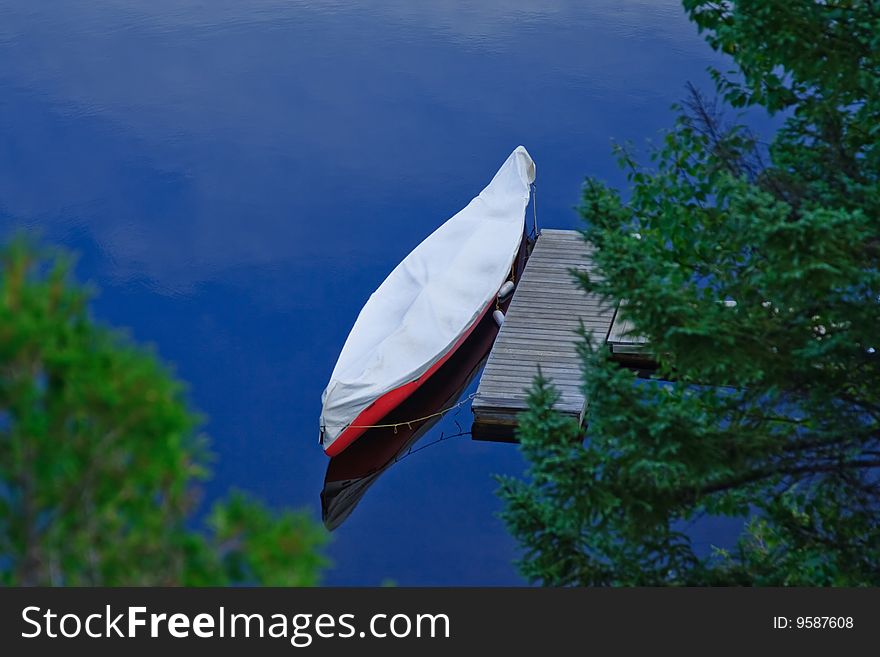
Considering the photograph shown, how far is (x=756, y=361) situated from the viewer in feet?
28.8

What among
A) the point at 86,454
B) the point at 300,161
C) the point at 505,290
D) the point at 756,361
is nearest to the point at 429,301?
the point at 505,290

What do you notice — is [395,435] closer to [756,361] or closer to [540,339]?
[540,339]

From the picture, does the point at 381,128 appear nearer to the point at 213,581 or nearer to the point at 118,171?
the point at 118,171

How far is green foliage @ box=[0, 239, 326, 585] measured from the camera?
3.30 m

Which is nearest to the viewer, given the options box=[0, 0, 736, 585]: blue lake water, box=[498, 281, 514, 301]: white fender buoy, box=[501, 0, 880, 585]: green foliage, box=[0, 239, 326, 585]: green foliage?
box=[0, 239, 326, 585]: green foliage

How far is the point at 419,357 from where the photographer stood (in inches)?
711

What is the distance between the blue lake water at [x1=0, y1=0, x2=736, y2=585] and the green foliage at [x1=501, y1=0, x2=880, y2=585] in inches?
264

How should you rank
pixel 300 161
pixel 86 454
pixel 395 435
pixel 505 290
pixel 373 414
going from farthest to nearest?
pixel 300 161, pixel 505 290, pixel 395 435, pixel 373 414, pixel 86 454

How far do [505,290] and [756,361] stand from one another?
1169cm

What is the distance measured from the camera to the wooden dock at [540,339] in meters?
17.5

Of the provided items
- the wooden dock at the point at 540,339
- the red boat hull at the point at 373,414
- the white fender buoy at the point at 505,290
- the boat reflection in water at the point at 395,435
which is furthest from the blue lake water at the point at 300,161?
the white fender buoy at the point at 505,290

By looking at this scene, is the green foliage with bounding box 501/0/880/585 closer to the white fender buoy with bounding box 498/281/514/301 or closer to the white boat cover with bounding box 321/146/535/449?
the white boat cover with bounding box 321/146/535/449

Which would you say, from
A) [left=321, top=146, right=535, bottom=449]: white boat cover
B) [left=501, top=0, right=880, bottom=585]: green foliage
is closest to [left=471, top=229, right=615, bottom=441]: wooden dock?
[left=321, top=146, right=535, bottom=449]: white boat cover

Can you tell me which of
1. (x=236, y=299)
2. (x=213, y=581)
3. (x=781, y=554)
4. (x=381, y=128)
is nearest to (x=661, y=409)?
(x=781, y=554)
